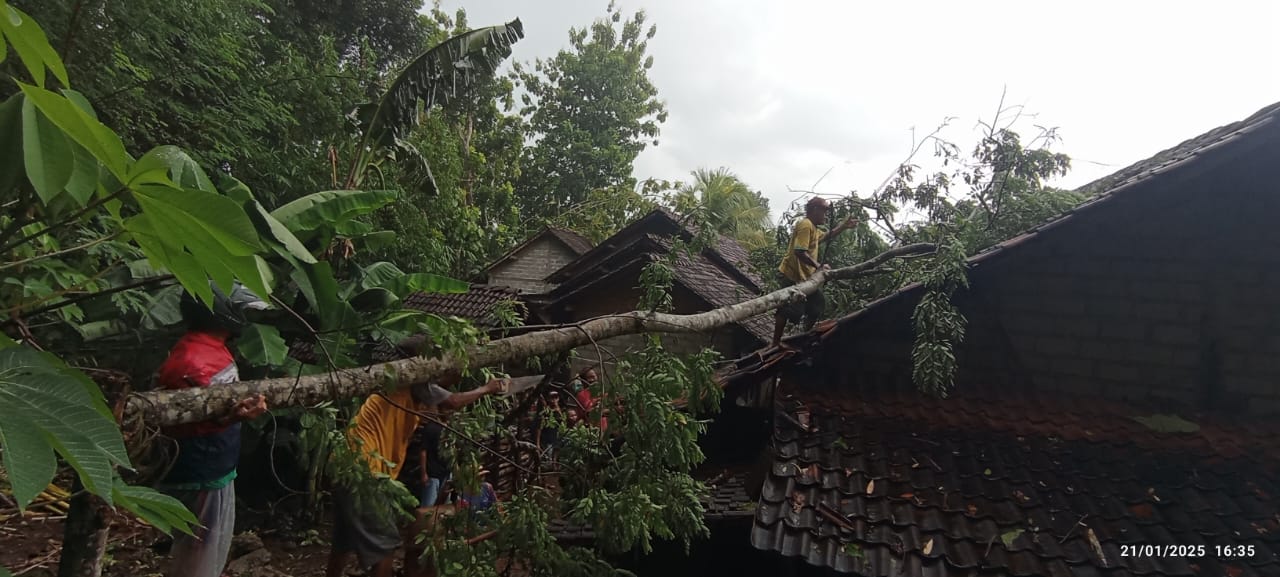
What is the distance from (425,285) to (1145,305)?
504cm

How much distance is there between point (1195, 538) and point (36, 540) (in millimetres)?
9813

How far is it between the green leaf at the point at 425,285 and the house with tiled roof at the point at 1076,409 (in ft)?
7.31

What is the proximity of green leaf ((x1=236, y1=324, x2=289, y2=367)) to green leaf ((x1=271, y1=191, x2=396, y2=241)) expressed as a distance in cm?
65

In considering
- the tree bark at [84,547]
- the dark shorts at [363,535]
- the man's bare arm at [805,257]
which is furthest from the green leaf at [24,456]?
the man's bare arm at [805,257]

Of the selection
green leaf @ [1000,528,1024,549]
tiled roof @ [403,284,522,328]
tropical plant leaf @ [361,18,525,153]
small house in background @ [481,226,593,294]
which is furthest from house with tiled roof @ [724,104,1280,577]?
small house in background @ [481,226,593,294]

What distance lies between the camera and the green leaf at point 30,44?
0.90m

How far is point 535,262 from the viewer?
1614cm

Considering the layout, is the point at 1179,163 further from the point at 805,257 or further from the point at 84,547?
the point at 84,547

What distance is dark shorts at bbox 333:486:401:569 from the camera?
12.2ft

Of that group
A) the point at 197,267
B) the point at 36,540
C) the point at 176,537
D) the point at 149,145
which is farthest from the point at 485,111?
the point at 197,267

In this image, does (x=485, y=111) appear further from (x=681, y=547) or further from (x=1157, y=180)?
(x=1157, y=180)

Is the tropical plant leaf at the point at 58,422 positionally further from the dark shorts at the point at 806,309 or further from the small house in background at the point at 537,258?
the small house in background at the point at 537,258

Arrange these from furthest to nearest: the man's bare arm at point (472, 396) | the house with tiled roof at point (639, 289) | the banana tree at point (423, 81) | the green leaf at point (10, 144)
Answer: the house with tiled roof at point (639, 289)
the banana tree at point (423, 81)
the man's bare arm at point (472, 396)
the green leaf at point (10, 144)

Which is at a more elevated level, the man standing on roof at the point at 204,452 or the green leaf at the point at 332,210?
the green leaf at the point at 332,210
